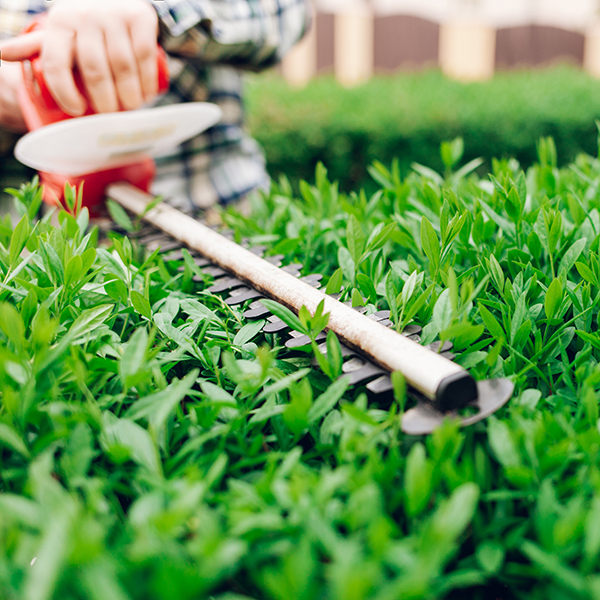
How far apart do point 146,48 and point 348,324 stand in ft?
3.46

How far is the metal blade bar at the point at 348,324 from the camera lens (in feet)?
2.03

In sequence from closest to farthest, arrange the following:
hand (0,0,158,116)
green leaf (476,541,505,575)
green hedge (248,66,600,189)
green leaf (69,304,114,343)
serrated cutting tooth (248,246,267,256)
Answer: green leaf (476,541,505,575) → green leaf (69,304,114,343) → serrated cutting tooth (248,246,267,256) → hand (0,0,158,116) → green hedge (248,66,600,189)

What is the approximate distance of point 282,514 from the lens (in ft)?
1.93

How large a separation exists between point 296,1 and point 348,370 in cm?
220

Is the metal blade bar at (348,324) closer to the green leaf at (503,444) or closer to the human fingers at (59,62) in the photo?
the green leaf at (503,444)

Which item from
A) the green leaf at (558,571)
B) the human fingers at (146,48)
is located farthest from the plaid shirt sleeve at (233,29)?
the green leaf at (558,571)

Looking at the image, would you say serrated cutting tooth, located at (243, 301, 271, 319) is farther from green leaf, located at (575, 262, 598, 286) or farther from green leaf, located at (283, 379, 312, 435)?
green leaf, located at (575, 262, 598, 286)

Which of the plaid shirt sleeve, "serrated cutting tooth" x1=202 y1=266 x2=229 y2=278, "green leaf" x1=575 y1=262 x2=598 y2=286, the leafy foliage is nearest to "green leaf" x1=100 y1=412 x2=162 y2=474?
the leafy foliage

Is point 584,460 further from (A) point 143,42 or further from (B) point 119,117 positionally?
(A) point 143,42

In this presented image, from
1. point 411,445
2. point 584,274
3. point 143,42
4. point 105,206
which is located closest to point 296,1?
point 143,42

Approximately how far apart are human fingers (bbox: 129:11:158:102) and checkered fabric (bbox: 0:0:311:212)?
1.00 feet

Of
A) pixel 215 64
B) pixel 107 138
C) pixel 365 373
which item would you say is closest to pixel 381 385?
pixel 365 373

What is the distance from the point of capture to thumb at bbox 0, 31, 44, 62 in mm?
1301

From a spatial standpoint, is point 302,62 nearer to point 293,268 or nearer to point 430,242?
point 293,268
